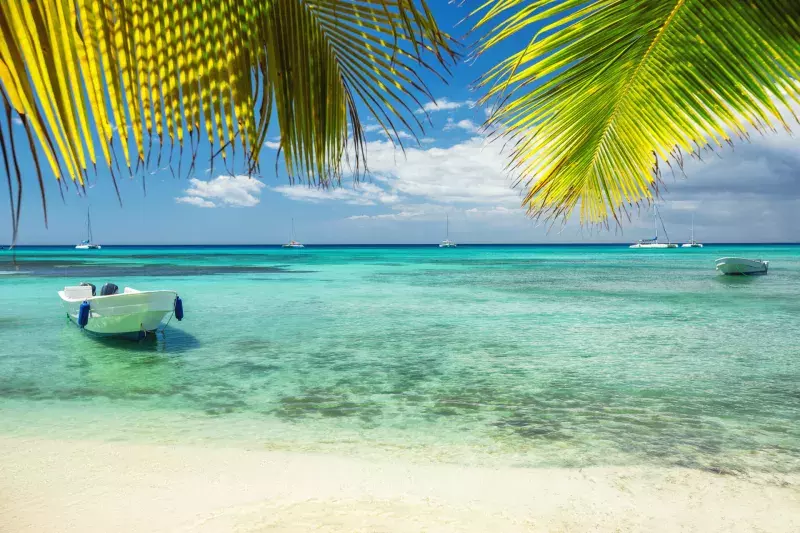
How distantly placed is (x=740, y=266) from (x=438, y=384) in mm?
30000

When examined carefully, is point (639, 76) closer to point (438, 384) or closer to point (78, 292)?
point (438, 384)

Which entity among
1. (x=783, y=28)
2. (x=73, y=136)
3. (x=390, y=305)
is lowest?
(x=390, y=305)

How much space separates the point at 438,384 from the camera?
862cm

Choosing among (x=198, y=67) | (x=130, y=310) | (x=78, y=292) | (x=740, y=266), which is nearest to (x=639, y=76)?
(x=198, y=67)

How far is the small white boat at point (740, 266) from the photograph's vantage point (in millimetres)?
31439

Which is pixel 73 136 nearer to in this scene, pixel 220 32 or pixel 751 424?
pixel 220 32

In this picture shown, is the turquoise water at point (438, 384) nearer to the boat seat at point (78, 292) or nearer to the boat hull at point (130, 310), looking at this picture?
the boat hull at point (130, 310)

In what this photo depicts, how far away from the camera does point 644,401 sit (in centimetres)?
764

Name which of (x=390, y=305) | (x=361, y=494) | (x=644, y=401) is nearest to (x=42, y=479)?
(x=361, y=494)

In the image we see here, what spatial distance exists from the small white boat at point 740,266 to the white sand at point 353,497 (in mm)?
30807

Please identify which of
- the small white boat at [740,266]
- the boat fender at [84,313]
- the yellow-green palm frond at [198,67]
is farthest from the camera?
the small white boat at [740,266]

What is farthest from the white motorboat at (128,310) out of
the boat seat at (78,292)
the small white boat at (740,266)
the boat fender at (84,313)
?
the small white boat at (740,266)

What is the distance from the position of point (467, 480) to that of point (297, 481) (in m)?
1.50

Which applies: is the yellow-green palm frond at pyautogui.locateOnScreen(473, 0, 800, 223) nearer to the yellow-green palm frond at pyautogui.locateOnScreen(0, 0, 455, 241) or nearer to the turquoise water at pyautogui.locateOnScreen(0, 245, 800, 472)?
the yellow-green palm frond at pyautogui.locateOnScreen(0, 0, 455, 241)
